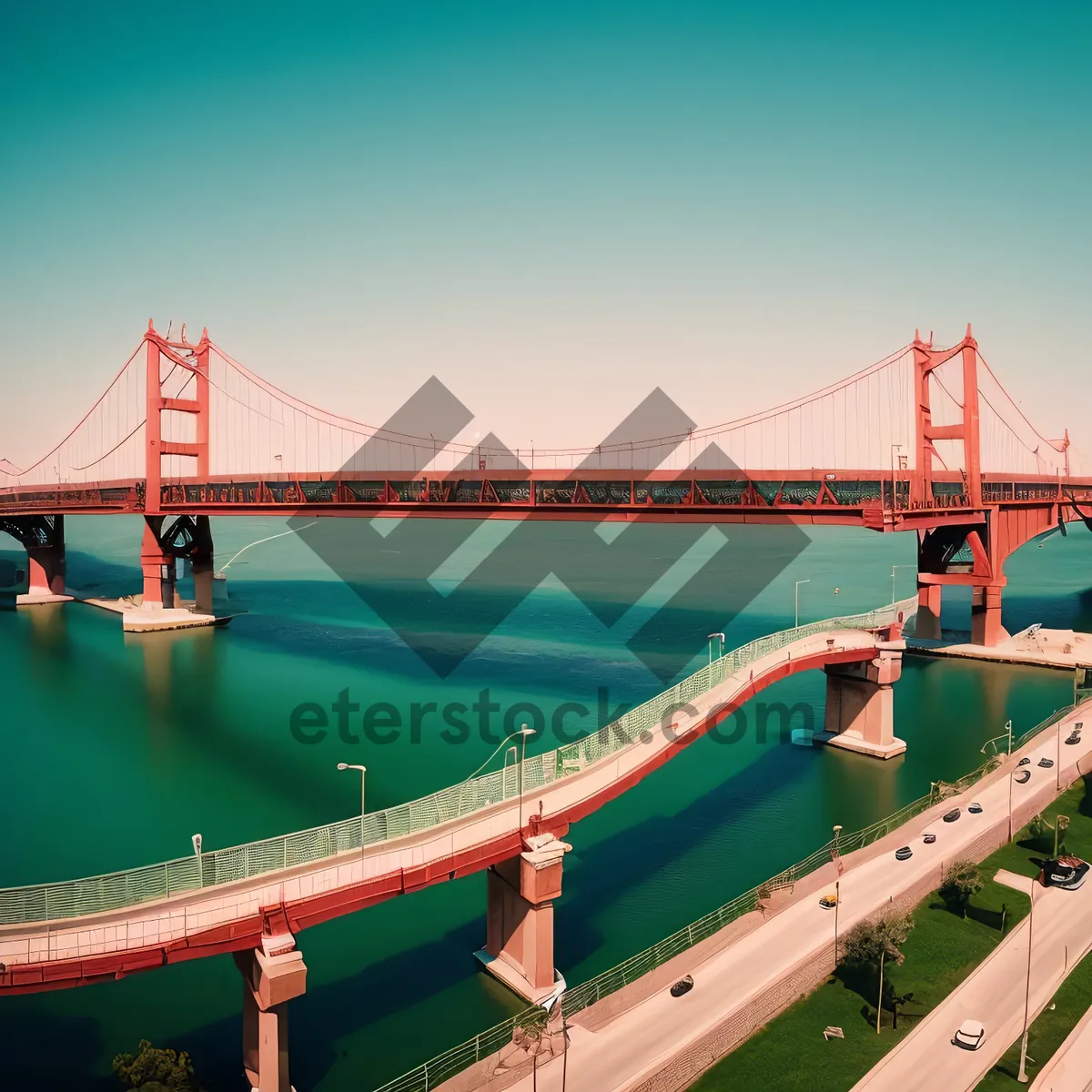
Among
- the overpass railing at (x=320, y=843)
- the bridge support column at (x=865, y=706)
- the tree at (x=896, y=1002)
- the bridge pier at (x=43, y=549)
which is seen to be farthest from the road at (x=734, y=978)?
the bridge pier at (x=43, y=549)

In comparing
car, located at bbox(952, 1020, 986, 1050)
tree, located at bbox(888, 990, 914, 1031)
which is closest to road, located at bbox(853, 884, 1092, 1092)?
car, located at bbox(952, 1020, 986, 1050)

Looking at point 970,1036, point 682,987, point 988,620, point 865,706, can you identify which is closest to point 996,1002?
point 970,1036

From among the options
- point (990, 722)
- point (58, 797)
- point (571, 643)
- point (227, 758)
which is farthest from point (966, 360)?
point (58, 797)

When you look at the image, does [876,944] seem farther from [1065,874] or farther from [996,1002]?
[1065,874]

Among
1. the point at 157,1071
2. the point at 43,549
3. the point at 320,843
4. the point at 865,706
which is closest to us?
the point at 157,1071

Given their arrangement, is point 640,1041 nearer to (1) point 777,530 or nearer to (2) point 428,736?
(2) point 428,736

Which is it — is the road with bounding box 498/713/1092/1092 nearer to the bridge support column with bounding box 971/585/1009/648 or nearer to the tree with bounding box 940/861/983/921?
the tree with bounding box 940/861/983/921
